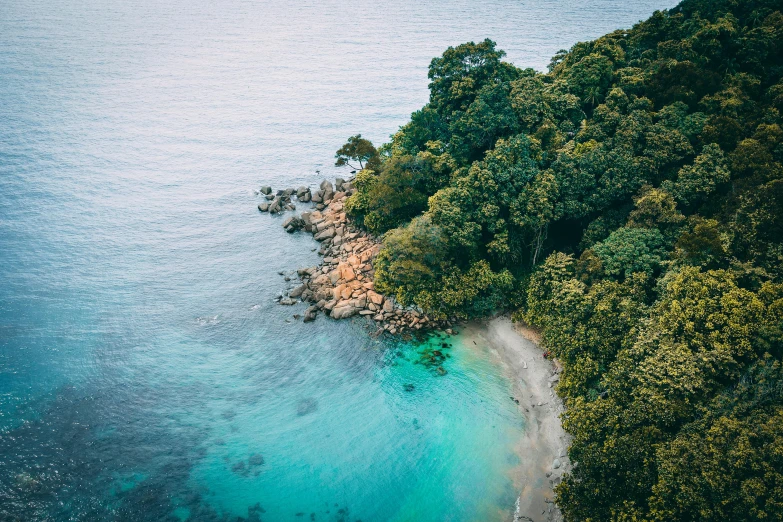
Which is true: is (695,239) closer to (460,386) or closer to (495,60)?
(460,386)

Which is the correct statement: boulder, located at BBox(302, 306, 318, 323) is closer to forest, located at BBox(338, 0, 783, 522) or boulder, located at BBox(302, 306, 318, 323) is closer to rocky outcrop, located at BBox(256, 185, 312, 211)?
forest, located at BBox(338, 0, 783, 522)

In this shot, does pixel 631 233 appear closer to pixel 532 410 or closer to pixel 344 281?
pixel 532 410

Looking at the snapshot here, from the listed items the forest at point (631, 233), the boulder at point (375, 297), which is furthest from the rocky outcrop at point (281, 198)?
the boulder at point (375, 297)

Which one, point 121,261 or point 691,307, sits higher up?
point 121,261

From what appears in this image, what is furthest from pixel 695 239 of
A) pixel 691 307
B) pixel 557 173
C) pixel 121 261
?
pixel 121 261

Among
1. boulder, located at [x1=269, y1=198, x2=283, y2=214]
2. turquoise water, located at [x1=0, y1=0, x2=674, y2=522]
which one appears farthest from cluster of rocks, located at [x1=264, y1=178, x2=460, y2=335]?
boulder, located at [x1=269, y1=198, x2=283, y2=214]

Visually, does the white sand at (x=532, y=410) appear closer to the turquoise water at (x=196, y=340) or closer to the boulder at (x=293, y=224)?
the turquoise water at (x=196, y=340)
